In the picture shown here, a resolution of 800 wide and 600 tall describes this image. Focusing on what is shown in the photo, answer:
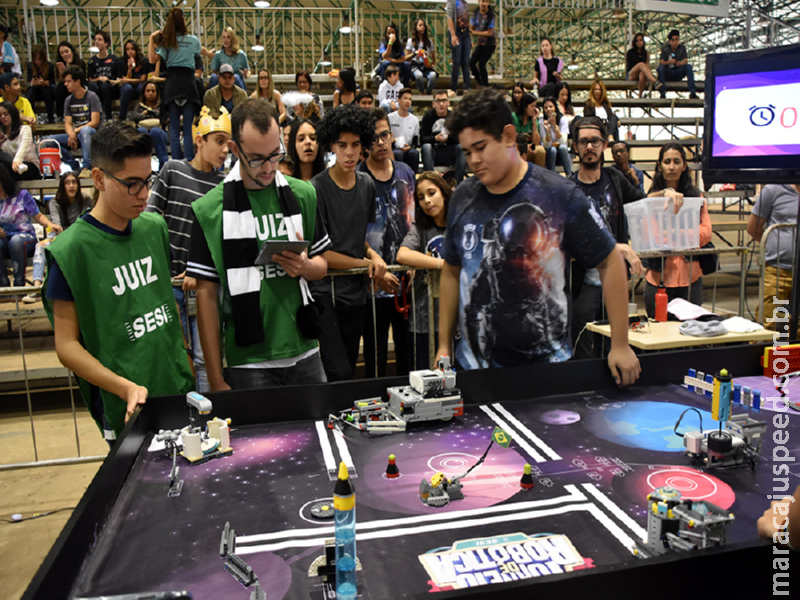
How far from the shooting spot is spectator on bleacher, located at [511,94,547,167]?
845 centimetres

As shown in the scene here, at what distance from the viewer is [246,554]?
1.46 meters

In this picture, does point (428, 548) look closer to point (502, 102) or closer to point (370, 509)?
point (370, 509)

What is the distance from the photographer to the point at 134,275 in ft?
7.18

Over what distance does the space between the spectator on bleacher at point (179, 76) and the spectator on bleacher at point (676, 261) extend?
547 centimetres

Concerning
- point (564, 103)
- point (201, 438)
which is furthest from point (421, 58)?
point (201, 438)

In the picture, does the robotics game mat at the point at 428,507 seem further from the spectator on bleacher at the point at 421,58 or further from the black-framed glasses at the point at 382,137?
the spectator on bleacher at the point at 421,58

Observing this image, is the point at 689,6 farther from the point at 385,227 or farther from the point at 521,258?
the point at 521,258

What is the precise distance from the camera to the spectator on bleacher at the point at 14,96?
8.42 metres

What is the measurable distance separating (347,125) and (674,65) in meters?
11.6

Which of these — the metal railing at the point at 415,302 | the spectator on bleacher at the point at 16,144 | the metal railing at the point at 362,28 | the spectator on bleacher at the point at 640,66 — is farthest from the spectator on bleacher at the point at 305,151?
the spectator on bleacher at the point at 640,66

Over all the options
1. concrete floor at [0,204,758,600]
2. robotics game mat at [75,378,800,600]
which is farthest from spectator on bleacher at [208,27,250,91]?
robotics game mat at [75,378,800,600]

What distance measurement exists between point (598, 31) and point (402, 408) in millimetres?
16731

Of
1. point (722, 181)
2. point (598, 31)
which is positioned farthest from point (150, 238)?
point (598, 31)

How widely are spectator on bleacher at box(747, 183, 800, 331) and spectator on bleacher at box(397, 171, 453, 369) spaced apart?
2.44 meters
